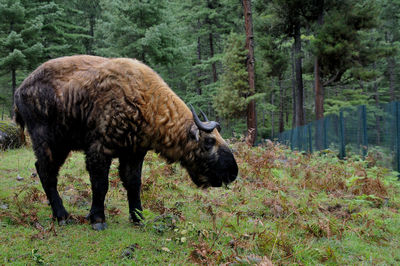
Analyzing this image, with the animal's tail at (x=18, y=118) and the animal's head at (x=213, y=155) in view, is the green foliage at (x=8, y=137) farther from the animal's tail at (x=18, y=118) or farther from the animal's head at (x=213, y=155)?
the animal's head at (x=213, y=155)

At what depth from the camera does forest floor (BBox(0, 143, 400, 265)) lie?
3.16 m

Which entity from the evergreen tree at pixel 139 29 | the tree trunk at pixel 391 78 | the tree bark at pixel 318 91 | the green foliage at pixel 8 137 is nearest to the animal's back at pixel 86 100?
the green foliage at pixel 8 137

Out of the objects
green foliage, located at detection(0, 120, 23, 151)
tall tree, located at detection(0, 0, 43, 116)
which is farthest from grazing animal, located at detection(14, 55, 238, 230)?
tall tree, located at detection(0, 0, 43, 116)

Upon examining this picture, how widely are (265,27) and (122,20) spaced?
948 cm

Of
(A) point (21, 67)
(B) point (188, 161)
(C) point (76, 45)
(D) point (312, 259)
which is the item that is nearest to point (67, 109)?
(B) point (188, 161)

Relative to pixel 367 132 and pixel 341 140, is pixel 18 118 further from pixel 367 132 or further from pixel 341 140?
pixel 341 140

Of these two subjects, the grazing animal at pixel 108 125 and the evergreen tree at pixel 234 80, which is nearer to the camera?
the grazing animal at pixel 108 125

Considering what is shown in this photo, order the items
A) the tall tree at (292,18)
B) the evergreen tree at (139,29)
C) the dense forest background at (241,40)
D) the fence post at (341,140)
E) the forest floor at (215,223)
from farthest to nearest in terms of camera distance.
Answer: the evergreen tree at (139,29) < the tall tree at (292,18) < the dense forest background at (241,40) < the fence post at (341,140) < the forest floor at (215,223)

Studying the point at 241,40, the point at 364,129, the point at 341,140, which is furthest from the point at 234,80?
the point at 364,129

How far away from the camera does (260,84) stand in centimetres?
2508

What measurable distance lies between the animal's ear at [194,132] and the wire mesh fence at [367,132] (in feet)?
20.2

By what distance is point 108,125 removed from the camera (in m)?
3.60

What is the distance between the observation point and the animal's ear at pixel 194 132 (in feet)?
12.5

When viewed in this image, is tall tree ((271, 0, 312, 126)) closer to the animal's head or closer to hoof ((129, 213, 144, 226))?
the animal's head
